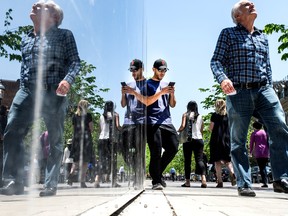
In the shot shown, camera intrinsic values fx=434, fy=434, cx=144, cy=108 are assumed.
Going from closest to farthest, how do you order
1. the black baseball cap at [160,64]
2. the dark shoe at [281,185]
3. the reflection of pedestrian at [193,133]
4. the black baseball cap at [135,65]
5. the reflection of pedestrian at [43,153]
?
the reflection of pedestrian at [43,153]
the black baseball cap at [135,65]
the dark shoe at [281,185]
the black baseball cap at [160,64]
the reflection of pedestrian at [193,133]

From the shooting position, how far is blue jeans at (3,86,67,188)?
0.73 meters

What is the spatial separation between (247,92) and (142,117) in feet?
3.39

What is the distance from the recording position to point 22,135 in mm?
768

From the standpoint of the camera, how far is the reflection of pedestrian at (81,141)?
104cm

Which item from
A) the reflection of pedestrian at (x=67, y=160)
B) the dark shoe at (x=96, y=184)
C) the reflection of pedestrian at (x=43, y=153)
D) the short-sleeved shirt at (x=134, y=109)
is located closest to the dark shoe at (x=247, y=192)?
the short-sleeved shirt at (x=134, y=109)

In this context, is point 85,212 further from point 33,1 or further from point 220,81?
point 220,81

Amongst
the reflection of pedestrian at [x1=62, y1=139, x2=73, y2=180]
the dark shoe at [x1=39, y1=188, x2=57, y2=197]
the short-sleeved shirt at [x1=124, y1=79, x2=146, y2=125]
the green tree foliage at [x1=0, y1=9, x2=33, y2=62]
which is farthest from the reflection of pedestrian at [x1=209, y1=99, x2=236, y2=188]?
the green tree foliage at [x1=0, y1=9, x2=33, y2=62]

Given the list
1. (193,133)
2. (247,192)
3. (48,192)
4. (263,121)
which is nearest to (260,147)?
(193,133)

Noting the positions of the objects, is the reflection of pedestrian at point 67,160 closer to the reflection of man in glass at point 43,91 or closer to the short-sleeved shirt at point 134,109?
the reflection of man in glass at point 43,91

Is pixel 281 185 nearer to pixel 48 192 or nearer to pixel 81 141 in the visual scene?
pixel 81 141

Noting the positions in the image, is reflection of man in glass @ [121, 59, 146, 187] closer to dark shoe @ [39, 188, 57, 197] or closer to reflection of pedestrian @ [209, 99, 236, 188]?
dark shoe @ [39, 188, 57, 197]

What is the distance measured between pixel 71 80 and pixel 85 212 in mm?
467

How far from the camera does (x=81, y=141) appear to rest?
1.14 m

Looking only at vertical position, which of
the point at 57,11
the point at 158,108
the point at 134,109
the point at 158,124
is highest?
the point at 158,108
